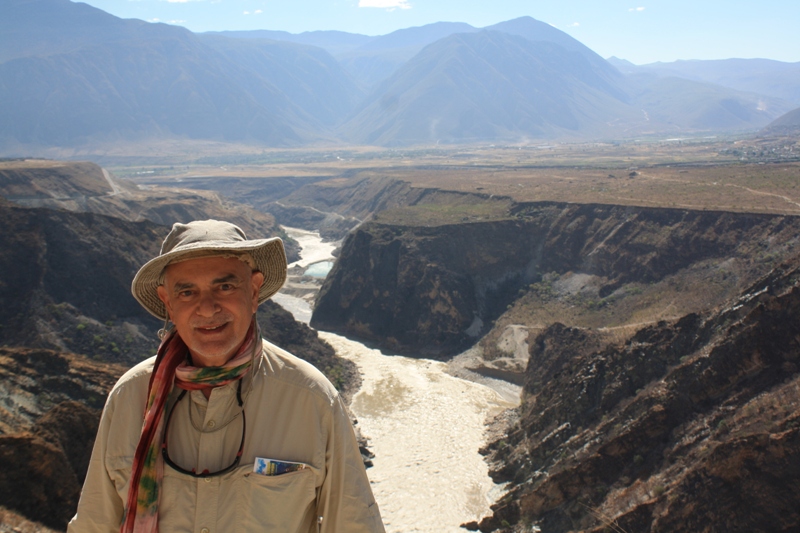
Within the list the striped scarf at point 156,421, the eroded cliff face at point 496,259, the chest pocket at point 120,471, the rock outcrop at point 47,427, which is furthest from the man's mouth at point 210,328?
the eroded cliff face at point 496,259

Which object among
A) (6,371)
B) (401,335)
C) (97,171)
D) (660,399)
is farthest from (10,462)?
(97,171)

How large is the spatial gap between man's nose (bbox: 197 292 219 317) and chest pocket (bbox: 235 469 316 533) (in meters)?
0.86

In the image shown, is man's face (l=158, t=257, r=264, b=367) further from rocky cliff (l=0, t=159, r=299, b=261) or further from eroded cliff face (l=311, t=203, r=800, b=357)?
rocky cliff (l=0, t=159, r=299, b=261)

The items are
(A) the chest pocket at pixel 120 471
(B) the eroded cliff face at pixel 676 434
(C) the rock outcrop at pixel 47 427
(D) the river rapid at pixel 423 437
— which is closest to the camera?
(A) the chest pocket at pixel 120 471

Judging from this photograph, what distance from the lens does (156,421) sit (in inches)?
128

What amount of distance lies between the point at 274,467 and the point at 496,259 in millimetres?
47335

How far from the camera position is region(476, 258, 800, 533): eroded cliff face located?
51.0 ft

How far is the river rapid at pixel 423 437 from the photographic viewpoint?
908 inches

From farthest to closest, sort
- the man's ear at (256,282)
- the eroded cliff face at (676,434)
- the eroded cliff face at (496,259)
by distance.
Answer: the eroded cliff face at (496,259)
the eroded cliff face at (676,434)
the man's ear at (256,282)

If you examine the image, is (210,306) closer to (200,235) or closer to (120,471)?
(200,235)

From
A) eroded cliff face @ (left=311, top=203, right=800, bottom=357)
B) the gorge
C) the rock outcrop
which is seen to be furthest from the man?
eroded cliff face @ (left=311, top=203, right=800, bottom=357)

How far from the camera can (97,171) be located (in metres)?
86.8

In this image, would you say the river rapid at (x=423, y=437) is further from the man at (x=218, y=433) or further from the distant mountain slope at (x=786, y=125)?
the distant mountain slope at (x=786, y=125)

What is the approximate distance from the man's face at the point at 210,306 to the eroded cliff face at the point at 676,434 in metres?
15.4
